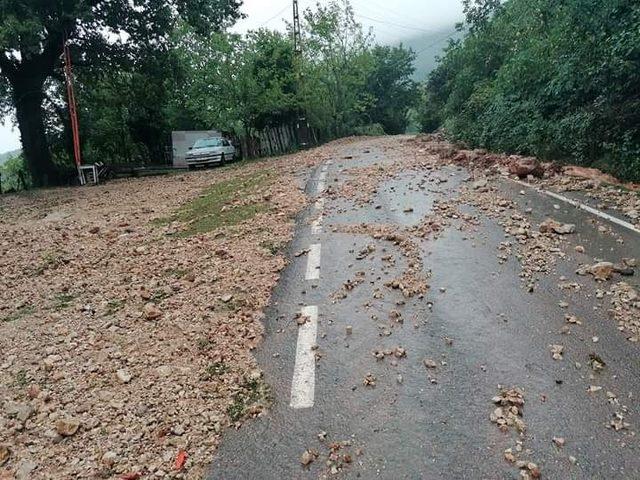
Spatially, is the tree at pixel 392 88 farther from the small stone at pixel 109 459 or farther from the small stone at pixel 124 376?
the small stone at pixel 109 459

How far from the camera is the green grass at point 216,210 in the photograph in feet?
25.3

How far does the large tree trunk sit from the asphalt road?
51.7ft

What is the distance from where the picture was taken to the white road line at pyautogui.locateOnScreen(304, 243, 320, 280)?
5.11 metres

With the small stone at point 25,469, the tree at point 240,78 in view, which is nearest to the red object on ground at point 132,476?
the small stone at point 25,469

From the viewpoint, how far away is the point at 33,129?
56.1 ft

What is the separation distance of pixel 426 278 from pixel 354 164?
27.8 feet

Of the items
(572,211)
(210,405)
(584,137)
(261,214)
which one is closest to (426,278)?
(210,405)

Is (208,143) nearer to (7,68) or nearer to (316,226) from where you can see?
(7,68)

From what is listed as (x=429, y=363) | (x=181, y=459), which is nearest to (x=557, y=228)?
(x=429, y=363)

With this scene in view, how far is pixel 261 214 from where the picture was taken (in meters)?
7.95

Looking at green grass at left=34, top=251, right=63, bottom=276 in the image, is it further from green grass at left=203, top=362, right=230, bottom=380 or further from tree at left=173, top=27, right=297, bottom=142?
tree at left=173, top=27, right=297, bottom=142

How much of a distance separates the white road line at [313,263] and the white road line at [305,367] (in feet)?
2.75

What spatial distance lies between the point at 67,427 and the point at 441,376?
244 cm

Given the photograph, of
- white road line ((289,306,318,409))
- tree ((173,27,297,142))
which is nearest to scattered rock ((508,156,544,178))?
white road line ((289,306,318,409))
